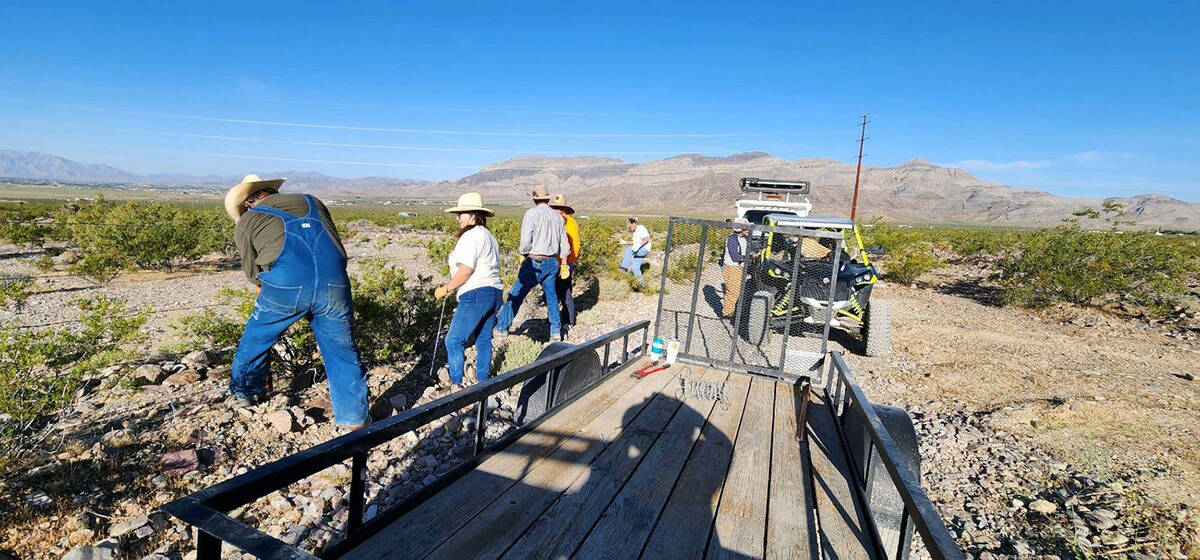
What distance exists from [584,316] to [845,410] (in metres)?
6.09

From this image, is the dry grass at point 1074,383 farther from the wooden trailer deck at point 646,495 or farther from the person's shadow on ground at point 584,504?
the person's shadow on ground at point 584,504

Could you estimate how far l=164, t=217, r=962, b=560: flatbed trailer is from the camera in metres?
1.65

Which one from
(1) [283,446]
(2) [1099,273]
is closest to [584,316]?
(1) [283,446]

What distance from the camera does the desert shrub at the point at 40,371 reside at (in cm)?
289

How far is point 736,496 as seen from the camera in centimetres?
234

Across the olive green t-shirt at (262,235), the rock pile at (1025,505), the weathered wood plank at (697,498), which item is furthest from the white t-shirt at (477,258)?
the rock pile at (1025,505)

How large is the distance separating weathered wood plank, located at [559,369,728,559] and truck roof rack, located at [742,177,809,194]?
843 centimetres

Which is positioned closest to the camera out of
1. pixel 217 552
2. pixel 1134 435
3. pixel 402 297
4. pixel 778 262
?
pixel 217 552

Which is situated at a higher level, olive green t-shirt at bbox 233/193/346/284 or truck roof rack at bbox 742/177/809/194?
truck roof rack at bbox 742/177/809/194

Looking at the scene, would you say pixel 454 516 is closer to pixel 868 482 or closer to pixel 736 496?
pixel 736 496

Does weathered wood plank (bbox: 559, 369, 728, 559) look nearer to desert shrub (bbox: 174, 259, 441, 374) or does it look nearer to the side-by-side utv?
desert shrub (bbox: 174, 259, 441, 374)

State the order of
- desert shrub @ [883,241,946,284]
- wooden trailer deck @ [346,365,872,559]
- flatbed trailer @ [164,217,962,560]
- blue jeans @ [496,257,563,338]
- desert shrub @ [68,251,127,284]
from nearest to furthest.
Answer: flatbed trailer @ [164,217,962,560] → wooden trailer deck @ [346,365,872,559] → blue jeans @ [496,257,563,338] → desert shrub @ [68,251,127,284] → desert shrub @ [883,241,946,284]

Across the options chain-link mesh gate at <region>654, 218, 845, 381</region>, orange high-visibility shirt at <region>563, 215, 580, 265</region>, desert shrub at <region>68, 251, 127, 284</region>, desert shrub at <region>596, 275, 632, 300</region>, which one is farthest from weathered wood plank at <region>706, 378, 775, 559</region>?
desert shrub at <region>68, 251, 127, 284</region>

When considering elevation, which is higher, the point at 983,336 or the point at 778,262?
the point at 778,262
